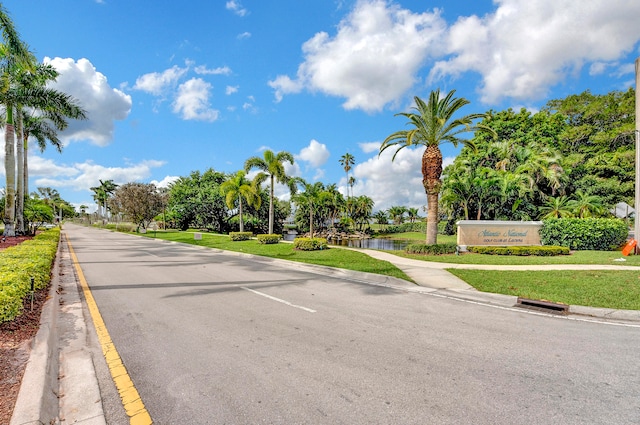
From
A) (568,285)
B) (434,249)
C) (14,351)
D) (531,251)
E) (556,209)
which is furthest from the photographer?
(556,209)

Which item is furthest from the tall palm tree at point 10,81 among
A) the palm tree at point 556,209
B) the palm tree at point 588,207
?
the palm tree at point 588,207

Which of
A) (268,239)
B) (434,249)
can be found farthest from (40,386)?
(268,239)

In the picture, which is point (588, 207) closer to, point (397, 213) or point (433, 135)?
point (433, 135)

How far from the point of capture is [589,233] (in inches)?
704

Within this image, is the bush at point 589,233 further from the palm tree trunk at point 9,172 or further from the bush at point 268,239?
the palm tree trunk at point 9,172

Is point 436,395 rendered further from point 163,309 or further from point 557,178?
point 557,178

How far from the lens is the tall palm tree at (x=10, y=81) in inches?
644

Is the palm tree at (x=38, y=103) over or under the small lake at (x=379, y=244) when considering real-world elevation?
over

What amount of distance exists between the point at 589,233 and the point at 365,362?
20.1 meters

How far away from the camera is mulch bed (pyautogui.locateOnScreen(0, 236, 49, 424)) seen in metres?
2.88

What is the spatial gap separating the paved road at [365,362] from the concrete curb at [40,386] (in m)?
0.47

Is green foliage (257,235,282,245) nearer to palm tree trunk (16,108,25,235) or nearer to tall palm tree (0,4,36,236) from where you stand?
tall palm tree (0,4,36,236)

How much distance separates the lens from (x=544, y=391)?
3467mm

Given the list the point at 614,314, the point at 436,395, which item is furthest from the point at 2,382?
the point at 614,314
